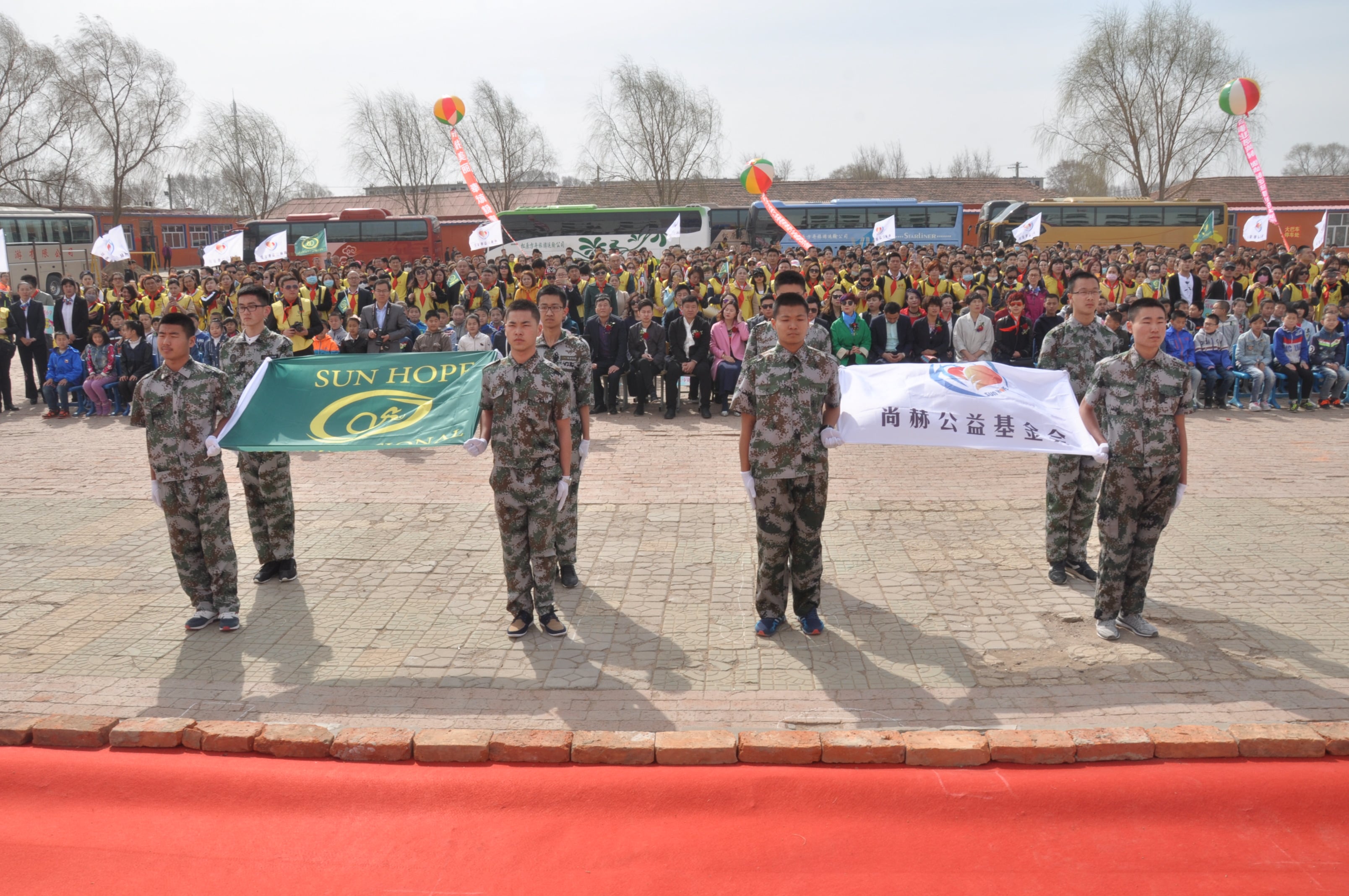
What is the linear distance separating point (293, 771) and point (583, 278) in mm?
13118

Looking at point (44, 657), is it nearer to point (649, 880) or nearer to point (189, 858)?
point (189, 858)

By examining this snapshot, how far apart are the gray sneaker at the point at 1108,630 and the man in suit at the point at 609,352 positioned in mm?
8329

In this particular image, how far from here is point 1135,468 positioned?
540cm

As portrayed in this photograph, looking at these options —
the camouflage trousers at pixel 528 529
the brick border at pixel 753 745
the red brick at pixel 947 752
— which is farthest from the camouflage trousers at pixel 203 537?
the red brick at pixel 947 752

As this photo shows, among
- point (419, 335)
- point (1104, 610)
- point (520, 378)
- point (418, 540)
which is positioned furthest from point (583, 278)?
point (1104, 610)

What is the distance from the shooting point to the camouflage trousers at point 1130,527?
541 cm

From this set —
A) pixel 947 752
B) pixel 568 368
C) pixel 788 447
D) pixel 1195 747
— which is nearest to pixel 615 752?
pixel 947 752

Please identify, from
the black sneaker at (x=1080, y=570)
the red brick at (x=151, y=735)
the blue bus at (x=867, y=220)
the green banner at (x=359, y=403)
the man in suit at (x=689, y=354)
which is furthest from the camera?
the blue bus at (x=867, y=220)

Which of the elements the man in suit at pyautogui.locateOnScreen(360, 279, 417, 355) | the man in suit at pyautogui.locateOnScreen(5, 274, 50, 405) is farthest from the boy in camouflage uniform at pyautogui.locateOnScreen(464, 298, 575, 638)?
the man in suit at pyautogui.locateOnScreen(5, 274, 50, 405)

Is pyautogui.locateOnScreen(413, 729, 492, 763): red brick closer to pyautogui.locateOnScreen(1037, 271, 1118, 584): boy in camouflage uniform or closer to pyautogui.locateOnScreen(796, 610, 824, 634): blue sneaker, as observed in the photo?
pyautogui.locateOnScreen(796, 610, 824, 634): blue sneaker

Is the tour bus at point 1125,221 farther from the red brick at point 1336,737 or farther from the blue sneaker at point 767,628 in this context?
the red brick at point 1336,737

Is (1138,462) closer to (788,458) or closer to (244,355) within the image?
(788,458)

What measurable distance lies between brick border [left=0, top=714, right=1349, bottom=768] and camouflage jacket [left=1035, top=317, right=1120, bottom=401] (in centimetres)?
284

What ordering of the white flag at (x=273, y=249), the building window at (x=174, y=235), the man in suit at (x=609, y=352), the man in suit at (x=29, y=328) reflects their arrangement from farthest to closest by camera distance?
1. the building window at (x=174, y=235)
2. the white flag at (x=273, y=249)
3. the man in suit at (x=29, y=328)
4. the man in suit at (x=609, y=352)
